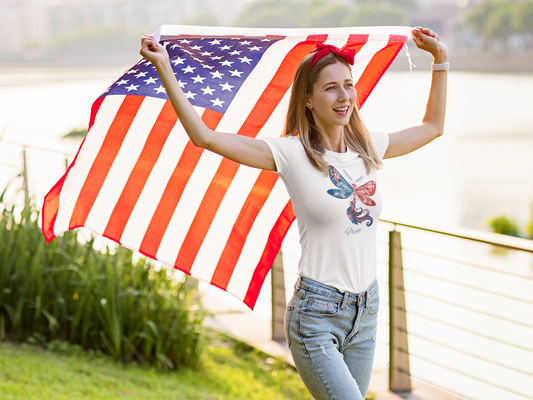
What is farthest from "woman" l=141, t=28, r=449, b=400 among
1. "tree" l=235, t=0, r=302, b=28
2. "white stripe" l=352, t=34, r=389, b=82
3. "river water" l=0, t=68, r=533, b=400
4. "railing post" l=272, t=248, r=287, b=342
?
"tree" l=235, t=0, r=302, b=28

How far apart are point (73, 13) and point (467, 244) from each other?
72731 mm

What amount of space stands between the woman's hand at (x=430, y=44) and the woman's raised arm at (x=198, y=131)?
0.91 meters

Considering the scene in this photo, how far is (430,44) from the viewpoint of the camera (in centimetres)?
252

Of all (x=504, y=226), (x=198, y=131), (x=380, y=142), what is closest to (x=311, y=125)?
(x=380, y=142)

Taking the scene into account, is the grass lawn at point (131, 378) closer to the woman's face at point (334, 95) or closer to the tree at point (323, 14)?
the woman's face at point (334, 95)

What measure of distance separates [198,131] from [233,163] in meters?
0.88

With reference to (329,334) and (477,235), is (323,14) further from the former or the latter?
(329,334)

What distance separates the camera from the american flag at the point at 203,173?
2709mm

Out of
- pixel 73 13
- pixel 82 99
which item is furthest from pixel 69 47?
pixel 82 99

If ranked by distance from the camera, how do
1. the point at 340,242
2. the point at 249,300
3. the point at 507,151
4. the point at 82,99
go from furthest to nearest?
the point at 82,99
the point at 507,151
the point at 249,300
the point at 340,242

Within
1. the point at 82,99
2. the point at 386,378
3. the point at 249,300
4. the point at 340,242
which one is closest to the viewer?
the point at 340,242

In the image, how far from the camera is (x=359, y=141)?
232 centimetres

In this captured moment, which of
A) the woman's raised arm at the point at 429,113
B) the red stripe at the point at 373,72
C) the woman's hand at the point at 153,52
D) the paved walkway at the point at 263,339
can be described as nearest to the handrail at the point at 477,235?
the woman's raised arm at the point at 429,113

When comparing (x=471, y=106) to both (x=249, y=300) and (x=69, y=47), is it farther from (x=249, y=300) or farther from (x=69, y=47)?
(x=249, y=300)
